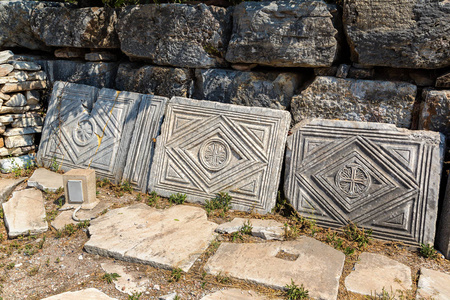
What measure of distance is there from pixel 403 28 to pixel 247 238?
220cm

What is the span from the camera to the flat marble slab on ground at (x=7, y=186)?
4016mm

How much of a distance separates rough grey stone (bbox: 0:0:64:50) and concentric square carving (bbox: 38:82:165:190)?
3.22 ft

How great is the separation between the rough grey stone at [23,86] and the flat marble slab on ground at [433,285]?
4531mm

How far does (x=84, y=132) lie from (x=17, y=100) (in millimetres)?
962

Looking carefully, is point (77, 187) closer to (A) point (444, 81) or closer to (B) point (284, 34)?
(B) point (284, 34)

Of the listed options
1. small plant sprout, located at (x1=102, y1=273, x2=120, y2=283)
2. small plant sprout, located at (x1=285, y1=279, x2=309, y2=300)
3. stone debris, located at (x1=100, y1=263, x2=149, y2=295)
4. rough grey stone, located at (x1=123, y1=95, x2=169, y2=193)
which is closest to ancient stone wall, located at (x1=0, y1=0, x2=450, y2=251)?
rough grey stone, located at (x1=123, y1=95, x2=169, y2=193)

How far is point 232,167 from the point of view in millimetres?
3914

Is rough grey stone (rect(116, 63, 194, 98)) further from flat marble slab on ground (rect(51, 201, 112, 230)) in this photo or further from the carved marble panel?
flat marble slab on ground (rect(51, 201, 112, 230))

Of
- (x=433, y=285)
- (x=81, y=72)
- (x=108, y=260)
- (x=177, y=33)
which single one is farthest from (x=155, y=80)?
(x=433, y=285)

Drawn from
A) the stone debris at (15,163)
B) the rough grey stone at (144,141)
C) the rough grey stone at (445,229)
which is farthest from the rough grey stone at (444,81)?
the stone debris at (15,163)

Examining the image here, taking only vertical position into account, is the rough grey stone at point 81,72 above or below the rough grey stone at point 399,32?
below

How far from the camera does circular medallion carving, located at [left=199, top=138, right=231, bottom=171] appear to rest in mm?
3957

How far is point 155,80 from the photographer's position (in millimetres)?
4684

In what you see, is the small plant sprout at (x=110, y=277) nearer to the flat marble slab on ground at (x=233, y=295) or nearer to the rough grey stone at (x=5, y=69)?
the flat marble slab on ground at (x=233, y=295)
